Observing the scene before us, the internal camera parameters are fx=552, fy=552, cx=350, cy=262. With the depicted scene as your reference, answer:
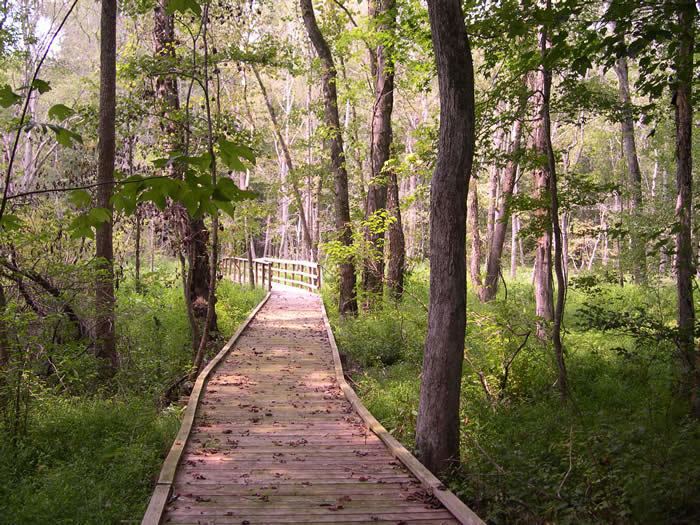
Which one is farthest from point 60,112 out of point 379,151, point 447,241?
point 379,151

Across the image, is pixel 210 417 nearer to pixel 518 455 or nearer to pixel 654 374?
pixel 518 455

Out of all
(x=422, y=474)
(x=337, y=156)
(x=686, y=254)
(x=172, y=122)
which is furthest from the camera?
(x=337, y=156)

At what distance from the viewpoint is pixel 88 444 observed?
20.1 feet

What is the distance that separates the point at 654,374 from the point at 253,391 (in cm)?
618

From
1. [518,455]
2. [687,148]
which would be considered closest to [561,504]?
[518,455]

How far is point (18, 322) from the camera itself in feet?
20.5

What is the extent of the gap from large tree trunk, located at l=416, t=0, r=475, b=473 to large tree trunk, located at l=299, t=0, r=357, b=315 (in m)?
8.86

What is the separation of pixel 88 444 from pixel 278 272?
67.1 feet

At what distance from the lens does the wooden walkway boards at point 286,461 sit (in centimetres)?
413

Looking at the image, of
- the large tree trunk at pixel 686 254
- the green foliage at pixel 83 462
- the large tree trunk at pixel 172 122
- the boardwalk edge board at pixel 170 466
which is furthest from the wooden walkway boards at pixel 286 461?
the large tree trunk at pixel 686 254

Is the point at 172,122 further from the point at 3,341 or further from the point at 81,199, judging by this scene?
the point at 81,199

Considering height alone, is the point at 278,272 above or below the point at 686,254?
below

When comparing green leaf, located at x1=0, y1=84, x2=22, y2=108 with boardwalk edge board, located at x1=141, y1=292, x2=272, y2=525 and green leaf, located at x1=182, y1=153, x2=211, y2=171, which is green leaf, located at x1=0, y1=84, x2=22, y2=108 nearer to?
green leaf, located at x1=182, y1=153, x2=211, y2=171

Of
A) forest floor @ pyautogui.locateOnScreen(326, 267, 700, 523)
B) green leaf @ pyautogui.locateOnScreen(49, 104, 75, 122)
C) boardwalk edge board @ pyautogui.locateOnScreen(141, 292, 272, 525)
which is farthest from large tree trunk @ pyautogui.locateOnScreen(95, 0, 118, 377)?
green leaf @ pyautogui.locateOnScreen(49, 104, 75, 122)
